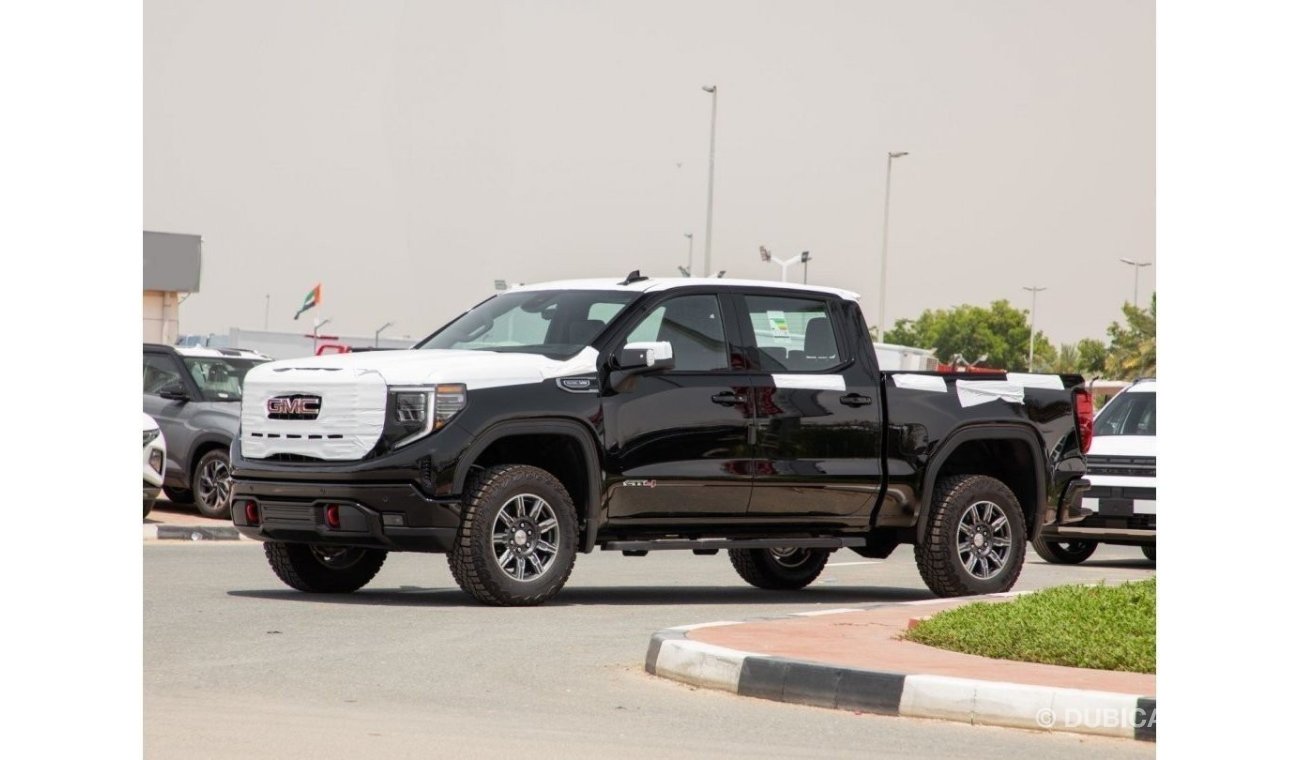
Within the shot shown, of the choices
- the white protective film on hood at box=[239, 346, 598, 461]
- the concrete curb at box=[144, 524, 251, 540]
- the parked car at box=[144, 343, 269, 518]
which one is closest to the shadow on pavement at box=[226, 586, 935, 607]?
the white protective film on hood at box=[239, 346, 598, 461]

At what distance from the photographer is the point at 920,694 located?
8602mm

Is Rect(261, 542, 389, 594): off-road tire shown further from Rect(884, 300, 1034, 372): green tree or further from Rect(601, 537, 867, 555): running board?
Rect(884, 300, 1034, 372): green tree

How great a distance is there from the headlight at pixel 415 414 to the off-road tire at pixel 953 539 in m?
3.63

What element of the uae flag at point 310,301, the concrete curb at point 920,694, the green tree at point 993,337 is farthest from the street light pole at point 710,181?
the green tree at point 993,337

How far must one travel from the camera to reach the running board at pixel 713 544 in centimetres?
1302

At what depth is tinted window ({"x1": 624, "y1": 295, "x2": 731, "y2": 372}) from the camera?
1327 centimetres

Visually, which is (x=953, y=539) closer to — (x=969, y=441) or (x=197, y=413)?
(x=969, y=441)

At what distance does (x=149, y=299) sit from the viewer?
3941 centimetres

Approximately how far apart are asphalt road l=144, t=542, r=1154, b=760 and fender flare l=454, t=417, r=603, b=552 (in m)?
0.59
